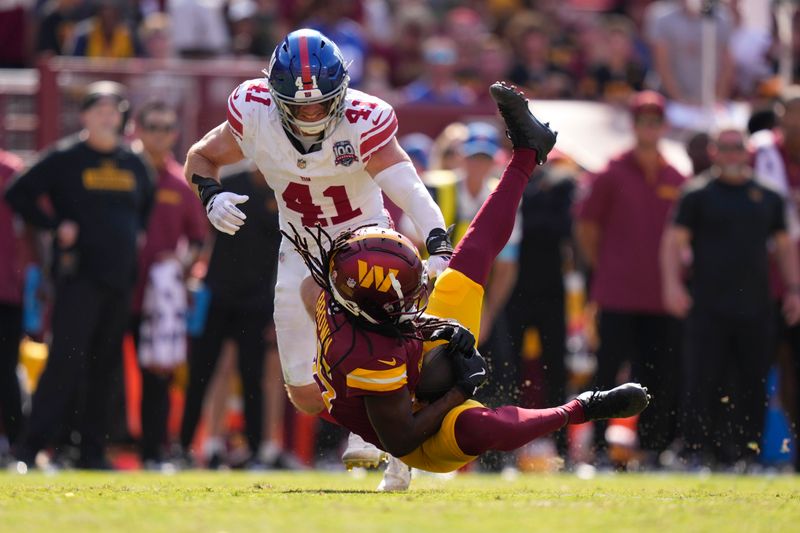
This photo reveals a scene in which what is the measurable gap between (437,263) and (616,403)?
99 cm

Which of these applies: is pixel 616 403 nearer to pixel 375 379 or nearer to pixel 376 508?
pixel 375 379

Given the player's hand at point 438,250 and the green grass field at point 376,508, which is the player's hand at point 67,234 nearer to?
the green grass field at point 376,508

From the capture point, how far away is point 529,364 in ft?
37.6

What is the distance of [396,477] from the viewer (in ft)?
25.0

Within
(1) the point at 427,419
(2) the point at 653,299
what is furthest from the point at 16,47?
(1) the point at 427,419

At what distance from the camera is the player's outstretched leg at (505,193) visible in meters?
7.24

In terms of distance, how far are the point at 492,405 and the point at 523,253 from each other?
2.20 m

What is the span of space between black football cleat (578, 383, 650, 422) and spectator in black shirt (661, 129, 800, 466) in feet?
11.6

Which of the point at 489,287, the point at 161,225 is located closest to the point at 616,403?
the point at 489,287

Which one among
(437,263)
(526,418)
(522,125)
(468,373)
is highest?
(522,125)

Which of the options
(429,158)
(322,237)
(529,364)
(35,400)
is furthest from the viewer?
(429,158)

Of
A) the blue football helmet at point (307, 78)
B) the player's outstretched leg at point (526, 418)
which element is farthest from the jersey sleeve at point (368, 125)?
the player's outstretched leg at point (526, 418)

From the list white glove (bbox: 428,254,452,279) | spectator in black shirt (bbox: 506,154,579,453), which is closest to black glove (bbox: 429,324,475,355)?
white glove (bbox: 428,254,452,279)

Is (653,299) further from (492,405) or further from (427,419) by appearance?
(427,419)
